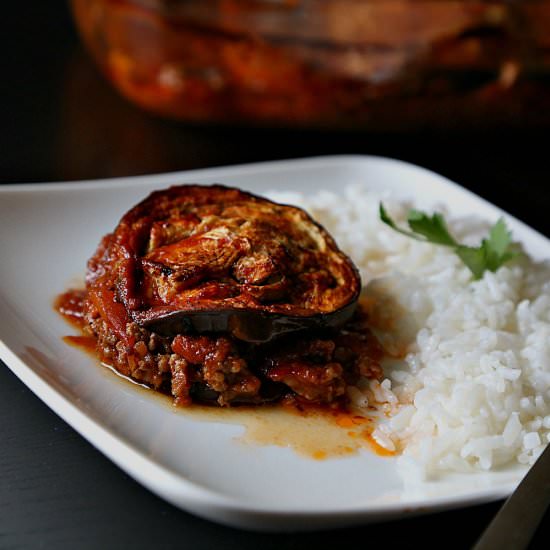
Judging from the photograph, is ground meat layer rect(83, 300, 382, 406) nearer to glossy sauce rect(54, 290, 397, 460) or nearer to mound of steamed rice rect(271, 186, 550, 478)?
glossy sauce rect(54, 290, 397, 460)

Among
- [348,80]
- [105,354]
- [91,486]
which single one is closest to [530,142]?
[348,80]

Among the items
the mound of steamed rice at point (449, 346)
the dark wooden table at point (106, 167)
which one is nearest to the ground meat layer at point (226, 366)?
the mound of steamed rice at point (449, 346)

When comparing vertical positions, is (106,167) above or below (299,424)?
below

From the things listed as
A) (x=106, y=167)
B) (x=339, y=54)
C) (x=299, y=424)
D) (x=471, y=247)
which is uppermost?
(x=339, y=54)

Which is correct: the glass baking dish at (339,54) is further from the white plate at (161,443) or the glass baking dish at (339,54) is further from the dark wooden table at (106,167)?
the white plate at (161,443)

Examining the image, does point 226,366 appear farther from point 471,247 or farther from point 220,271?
point 471,247

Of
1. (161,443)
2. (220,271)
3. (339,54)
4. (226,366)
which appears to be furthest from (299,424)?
(339,54)
